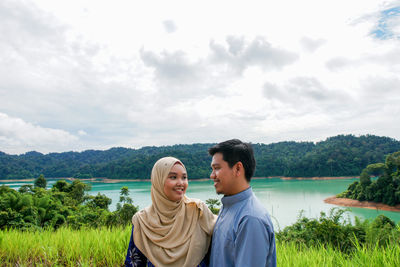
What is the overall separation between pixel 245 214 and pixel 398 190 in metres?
28.1

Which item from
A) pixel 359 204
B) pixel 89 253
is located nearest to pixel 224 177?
pixel 89 253

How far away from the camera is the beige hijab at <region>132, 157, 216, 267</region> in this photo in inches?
67.0

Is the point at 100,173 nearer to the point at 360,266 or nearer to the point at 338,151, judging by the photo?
the point at 338,151

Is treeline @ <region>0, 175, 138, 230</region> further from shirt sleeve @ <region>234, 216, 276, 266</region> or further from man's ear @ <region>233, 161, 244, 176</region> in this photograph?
shirt sleeve @ <region>234, 216, 276, 266</region>

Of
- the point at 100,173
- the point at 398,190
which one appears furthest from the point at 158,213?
the point at 100,173

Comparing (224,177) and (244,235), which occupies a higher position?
(224,177)

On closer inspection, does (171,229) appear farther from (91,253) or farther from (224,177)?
(91,253)

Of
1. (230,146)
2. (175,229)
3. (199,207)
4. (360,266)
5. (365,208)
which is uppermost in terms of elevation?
(230,146)

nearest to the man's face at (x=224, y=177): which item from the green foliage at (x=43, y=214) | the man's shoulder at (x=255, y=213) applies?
the man's shoulder at (x=255, y=213)

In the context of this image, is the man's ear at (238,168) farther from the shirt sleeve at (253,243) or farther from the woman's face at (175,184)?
the woman's face at (175,184)

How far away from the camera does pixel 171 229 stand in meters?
1.73

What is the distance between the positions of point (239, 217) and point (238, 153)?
32 centimetres

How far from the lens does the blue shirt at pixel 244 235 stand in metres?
1.19

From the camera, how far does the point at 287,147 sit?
205 ft
